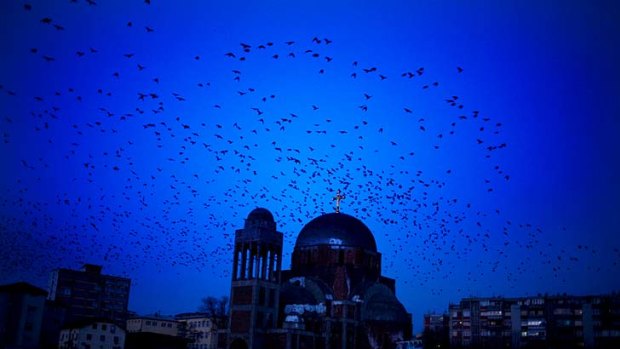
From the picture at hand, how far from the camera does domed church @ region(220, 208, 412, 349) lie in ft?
153

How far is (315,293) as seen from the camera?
5275 cm

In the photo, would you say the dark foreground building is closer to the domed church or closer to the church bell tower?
the domed church

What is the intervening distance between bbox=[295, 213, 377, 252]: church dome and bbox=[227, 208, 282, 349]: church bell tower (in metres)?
7.71

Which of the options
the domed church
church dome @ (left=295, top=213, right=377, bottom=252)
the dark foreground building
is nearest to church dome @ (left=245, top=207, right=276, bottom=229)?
the domed church

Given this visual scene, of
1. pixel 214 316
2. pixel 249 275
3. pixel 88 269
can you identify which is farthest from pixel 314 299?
pixel 88 269

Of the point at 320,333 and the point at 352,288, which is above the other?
the point at 352,288

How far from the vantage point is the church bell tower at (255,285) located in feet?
152

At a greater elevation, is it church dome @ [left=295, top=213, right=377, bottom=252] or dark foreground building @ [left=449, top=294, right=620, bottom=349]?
church dome @ [left=295, top=213, right=377, bottom=252]

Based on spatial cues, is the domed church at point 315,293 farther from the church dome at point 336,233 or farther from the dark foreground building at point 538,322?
the dark foreground building at point 538,322

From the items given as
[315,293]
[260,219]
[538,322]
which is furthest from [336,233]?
[538,322]

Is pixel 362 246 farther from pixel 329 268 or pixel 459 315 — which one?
pixel 459 315

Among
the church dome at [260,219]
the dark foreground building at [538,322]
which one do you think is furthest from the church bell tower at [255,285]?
the dark foreground building at [538,322]

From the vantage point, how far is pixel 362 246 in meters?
56.2

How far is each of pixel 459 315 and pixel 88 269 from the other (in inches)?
2133
